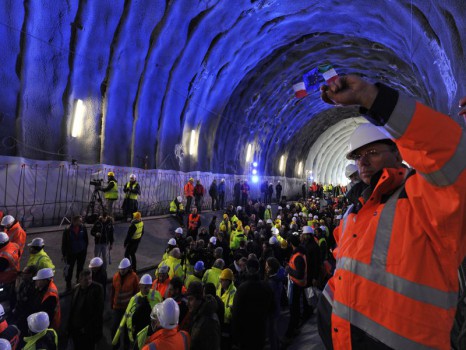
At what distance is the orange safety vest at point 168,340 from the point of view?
2.95m

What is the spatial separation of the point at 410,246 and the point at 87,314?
4649 millimetres

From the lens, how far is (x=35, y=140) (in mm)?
9297

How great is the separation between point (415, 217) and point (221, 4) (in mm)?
13580

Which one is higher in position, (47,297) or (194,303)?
(194,303)

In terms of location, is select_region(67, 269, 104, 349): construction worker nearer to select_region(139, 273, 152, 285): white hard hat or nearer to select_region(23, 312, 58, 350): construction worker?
select_region(139, 273, 152, 285): white hard hat

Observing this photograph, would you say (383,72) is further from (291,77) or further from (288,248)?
(288,248)

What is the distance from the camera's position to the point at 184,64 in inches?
548

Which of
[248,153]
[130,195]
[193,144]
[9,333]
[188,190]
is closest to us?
[9,333]

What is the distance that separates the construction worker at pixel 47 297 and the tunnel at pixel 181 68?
5421 mm

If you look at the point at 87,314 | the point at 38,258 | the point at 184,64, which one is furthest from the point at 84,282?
the point at 184,64

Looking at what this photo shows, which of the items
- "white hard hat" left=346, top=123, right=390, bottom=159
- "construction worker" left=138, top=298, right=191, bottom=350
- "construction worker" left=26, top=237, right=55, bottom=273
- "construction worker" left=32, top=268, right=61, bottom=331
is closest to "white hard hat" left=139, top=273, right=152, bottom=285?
"construction worker" left=32, top=268, right=61, bottom=331

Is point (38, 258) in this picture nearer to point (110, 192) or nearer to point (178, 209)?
point (110, 192)

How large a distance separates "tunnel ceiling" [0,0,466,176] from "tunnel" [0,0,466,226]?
46 millimetres

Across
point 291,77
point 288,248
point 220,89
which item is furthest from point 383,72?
point 288,248
